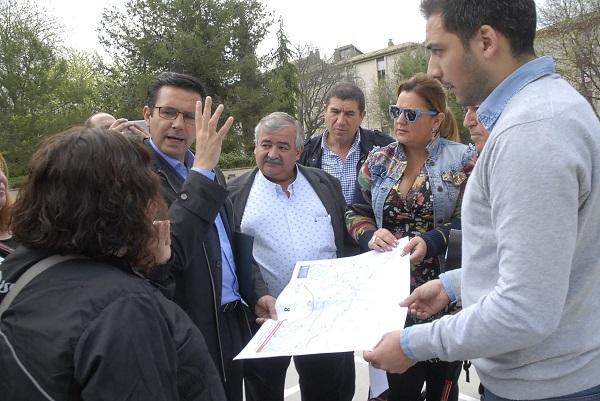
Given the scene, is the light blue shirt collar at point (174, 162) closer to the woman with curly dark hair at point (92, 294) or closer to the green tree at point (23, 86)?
the woman with curly dark hair at point (92, 294)

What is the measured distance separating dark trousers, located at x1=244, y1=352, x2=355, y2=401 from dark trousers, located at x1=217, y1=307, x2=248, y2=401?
14.6 inches

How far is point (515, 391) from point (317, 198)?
184 cm

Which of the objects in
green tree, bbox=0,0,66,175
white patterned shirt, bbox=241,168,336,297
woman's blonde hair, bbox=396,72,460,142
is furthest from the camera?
green tree, bbox=0,0,66,175

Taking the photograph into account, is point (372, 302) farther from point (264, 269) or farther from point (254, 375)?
point (254, 375)

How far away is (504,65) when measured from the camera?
1289 mm

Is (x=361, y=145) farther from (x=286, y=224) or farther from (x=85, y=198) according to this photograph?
(x=85, y=198)

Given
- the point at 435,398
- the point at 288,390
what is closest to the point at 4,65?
the point at 288,390

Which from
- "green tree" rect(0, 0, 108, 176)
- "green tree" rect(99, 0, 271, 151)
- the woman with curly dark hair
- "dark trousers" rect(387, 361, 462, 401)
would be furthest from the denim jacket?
"green tree" rect(99, 0, 271, 151)

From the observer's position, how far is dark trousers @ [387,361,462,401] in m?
2.69

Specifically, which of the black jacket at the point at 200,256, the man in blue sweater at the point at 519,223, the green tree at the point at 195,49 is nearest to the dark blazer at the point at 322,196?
the black jacket at the point at 200,256

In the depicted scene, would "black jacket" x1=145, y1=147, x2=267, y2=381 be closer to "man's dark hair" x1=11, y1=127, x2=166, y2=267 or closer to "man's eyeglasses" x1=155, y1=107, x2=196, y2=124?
"man's eyeglasses" x1=155, y1=107, x2=196, y2=124

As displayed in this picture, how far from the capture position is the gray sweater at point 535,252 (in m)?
1.09

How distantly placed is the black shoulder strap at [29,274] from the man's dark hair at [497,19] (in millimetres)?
1125

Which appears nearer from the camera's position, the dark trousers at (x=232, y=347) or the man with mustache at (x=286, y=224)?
the dark trousers at (x=232, y=347)
